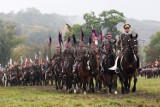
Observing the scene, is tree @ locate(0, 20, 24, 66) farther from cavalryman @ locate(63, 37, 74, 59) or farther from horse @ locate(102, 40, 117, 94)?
horse @ locate(102, 40, 117, 94)

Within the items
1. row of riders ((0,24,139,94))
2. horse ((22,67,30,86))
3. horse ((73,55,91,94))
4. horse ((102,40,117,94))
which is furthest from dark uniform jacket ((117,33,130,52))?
horse ((22,67,30,86))

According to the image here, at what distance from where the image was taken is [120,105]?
15109 mm

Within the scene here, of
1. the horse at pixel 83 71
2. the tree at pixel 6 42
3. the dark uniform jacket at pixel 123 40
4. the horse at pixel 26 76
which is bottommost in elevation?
the horse at pixel 26 76

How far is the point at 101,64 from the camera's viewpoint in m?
21.8

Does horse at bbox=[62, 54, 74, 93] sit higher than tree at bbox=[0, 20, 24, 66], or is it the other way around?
tree at bbox=[0, 20, 24, 66]

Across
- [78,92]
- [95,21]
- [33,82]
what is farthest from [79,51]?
[95,21]

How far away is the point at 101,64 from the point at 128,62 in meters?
2.44

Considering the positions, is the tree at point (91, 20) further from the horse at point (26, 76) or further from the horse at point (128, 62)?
the horse at point (128, 62)

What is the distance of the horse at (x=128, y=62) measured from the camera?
19.4 metres

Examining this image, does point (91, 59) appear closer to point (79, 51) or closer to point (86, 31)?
point (79, 51)

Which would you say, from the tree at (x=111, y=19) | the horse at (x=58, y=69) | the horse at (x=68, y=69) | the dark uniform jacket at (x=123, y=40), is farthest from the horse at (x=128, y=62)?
the tree at (x=111, y=19)

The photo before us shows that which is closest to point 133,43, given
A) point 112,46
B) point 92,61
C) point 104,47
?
point 112,46

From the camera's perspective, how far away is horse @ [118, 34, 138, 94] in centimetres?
1944

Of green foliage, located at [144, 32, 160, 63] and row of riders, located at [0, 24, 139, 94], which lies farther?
green foliage, located at [144, 32, 160, 63]
